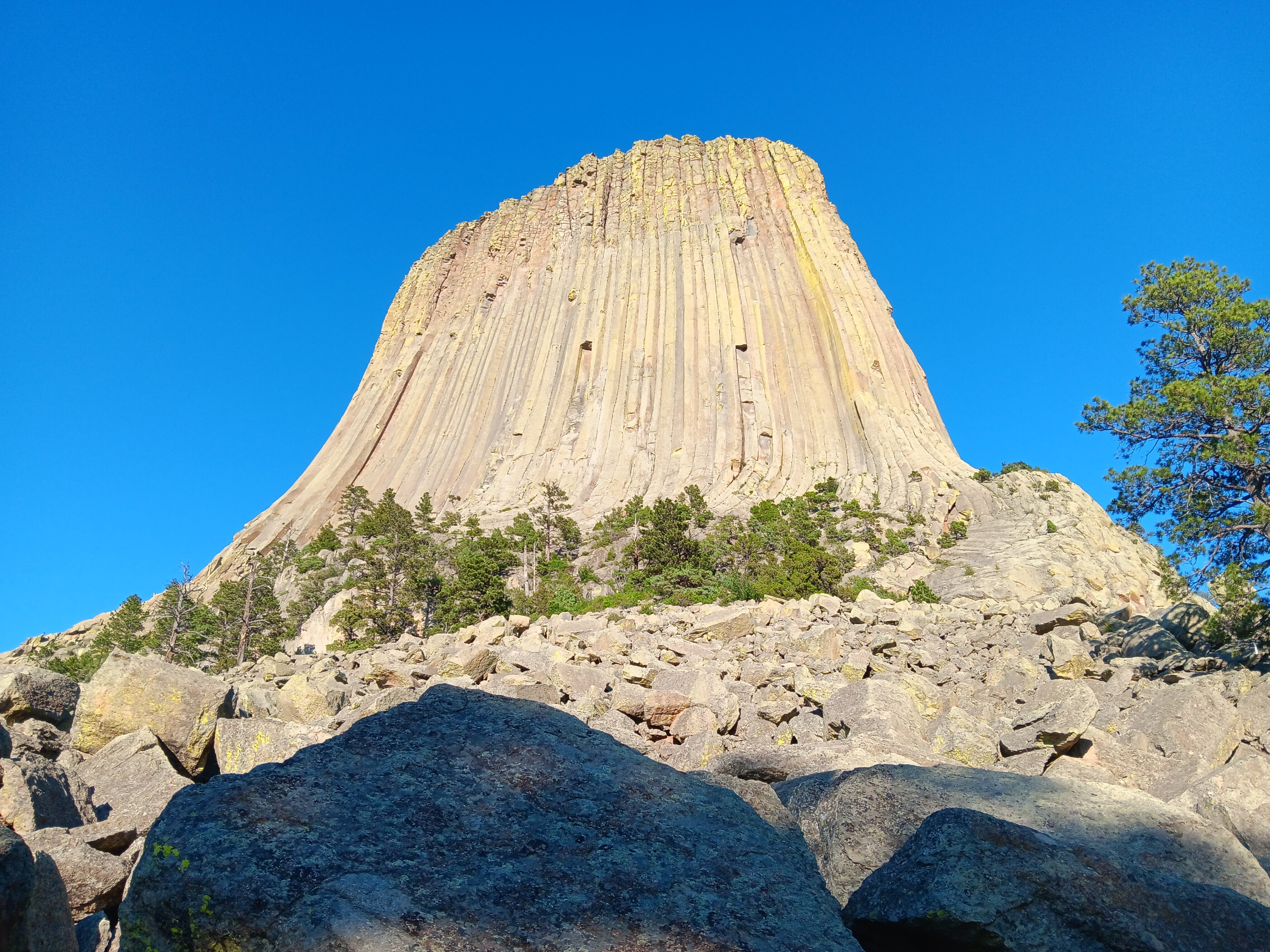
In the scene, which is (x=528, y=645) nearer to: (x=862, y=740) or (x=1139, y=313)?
(x=862, y=740)

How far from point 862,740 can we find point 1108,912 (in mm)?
→ 2934

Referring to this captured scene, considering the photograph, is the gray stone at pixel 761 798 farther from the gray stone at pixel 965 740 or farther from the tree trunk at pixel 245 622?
the tree trunk at pixel 245 622

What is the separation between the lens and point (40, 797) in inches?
165

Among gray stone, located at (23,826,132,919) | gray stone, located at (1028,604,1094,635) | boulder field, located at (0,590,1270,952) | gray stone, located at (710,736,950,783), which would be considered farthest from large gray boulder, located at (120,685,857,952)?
gray stone, located at (1028,604,1094,635)

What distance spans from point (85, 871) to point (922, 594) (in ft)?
77.6

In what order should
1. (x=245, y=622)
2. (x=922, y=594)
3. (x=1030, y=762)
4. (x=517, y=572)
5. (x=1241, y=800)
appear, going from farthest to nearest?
(x=517, y=572), (x=245, y=622), (x=922, y=594), (x=1030, y=762), (x=1241, y=800)

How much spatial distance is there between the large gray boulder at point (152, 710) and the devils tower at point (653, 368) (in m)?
33.0

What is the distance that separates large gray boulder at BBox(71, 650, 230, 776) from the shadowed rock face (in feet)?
119

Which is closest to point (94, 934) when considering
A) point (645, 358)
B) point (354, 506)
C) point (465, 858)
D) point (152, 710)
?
point (465, 858)

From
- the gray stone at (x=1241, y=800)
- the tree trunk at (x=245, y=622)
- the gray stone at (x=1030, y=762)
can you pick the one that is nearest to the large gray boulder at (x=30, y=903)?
the gray stone at (x=1241, y=800)

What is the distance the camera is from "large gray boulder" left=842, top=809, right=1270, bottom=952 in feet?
7.87

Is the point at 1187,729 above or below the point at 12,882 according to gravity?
above

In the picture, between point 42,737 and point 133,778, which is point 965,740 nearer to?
point 133,778

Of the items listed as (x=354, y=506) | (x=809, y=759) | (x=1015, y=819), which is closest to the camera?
(x=1015, y=819)
